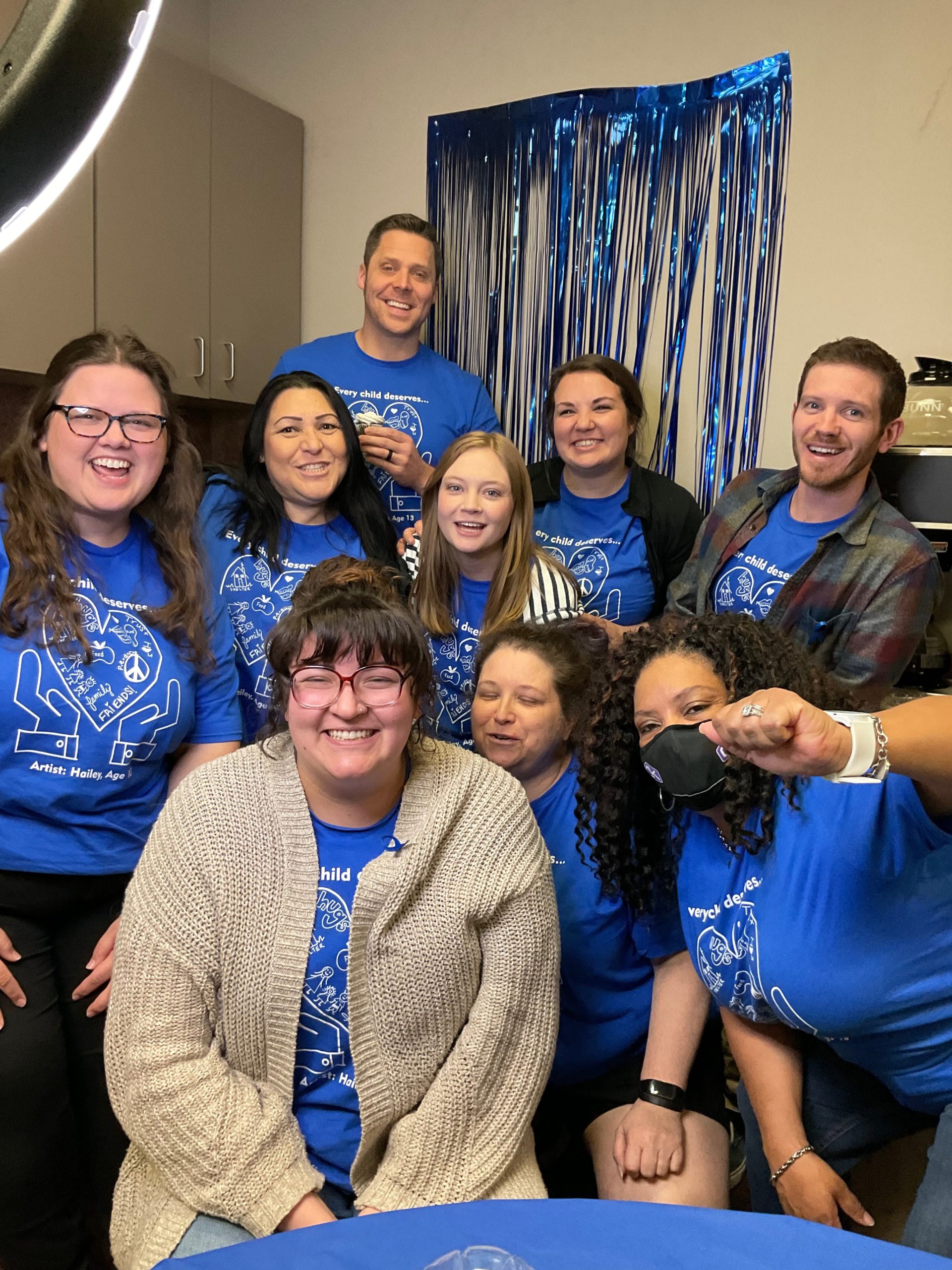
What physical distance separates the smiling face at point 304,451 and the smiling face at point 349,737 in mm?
805

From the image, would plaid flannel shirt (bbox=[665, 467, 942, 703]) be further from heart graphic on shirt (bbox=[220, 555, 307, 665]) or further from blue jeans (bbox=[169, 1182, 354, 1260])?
blue jeans (bbox=[169, 1182, 354, 1260])

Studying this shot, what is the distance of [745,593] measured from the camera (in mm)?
2201

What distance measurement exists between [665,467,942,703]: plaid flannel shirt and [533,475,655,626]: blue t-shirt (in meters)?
0.39

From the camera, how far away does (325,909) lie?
4.32 ft

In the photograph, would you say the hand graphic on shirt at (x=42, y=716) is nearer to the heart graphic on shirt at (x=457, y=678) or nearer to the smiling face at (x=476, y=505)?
the heart graphic on shirt at (x=457, y=678)

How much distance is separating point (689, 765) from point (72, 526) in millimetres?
993

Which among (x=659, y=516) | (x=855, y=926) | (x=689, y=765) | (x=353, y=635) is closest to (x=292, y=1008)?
(x=353, y=635)

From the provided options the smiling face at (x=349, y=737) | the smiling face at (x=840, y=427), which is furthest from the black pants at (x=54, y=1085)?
the smiling face at (x=840, y=427)

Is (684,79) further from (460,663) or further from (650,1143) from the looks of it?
(650,1143)

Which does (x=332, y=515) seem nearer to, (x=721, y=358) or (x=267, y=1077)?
(x=267, y=1077)

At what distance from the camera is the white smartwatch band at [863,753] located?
1.02 metres

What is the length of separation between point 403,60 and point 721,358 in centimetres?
140

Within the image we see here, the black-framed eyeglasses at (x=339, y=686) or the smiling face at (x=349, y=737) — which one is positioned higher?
the black-framed eyeglasses at (x=339, y=686)

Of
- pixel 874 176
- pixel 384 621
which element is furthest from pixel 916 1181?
pixel 874 176
